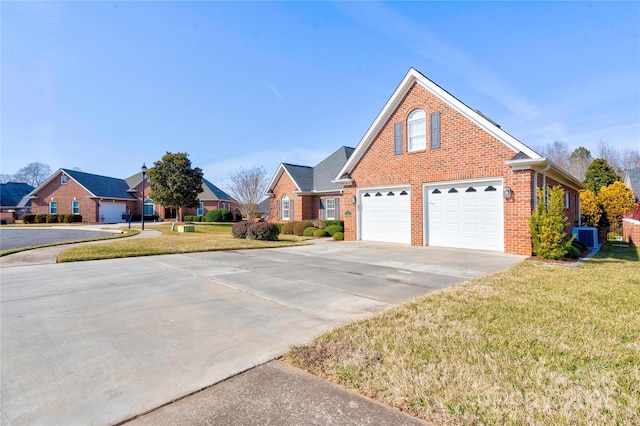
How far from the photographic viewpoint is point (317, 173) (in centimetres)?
2581

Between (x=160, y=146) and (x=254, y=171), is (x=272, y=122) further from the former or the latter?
(x=160, y=146)

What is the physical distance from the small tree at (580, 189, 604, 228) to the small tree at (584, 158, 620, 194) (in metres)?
3.21

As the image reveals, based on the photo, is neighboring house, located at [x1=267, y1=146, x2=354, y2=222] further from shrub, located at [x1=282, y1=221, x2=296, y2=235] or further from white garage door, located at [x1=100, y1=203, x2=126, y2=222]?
white garage door, located at [x1=100, y1=203, x2=126, y2=222]

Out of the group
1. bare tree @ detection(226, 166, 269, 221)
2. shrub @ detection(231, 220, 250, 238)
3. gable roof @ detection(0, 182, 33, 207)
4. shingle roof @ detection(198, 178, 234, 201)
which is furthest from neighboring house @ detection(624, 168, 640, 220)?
gable roof @ detection(0, 182, 33, 207)

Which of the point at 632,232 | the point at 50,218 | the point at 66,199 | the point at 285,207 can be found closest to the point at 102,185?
the point at 66,199

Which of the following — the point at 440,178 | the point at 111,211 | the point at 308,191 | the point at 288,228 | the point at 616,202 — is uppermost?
the point at 308,191

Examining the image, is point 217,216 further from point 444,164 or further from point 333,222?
point 444,164

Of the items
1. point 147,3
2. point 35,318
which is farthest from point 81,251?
point 147,3

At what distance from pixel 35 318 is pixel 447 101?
45.1ft

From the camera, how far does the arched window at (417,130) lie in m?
13.5

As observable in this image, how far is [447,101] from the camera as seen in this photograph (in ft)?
41.5

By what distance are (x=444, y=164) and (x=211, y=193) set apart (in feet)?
110

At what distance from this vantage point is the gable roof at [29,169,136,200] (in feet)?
116

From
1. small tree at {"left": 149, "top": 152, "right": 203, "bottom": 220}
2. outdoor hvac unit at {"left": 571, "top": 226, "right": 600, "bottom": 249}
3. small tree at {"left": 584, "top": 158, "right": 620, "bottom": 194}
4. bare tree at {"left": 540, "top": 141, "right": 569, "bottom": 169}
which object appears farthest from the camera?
bare tree at {"left": 540, "top": 141, "right": 569, "bottom": 169}
